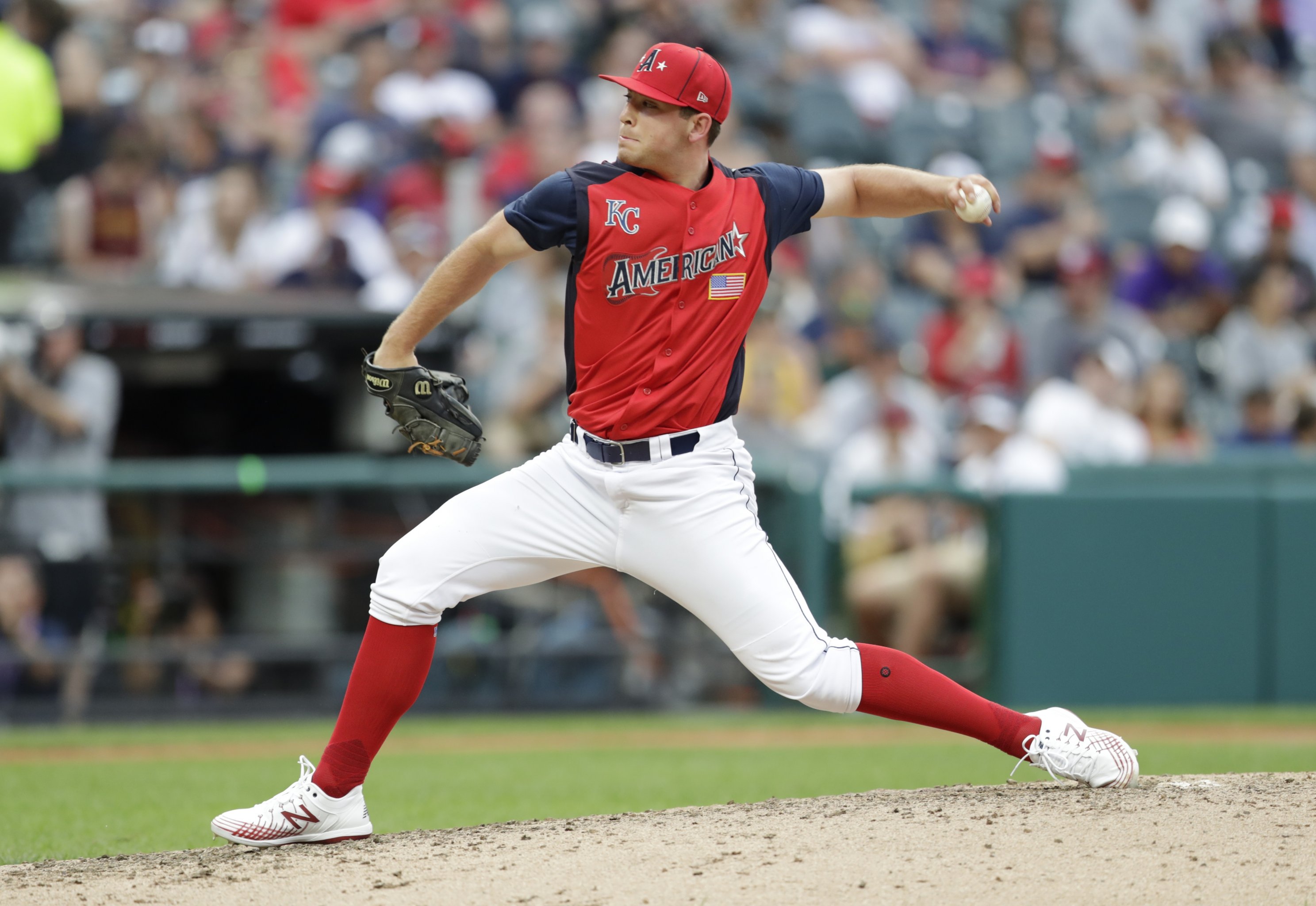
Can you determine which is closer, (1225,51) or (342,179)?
(342,179)

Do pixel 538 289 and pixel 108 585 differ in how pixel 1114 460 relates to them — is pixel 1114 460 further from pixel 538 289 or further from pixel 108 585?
pixel 108 585

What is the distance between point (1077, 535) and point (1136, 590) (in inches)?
16.0

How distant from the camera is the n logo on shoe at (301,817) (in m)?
3.97

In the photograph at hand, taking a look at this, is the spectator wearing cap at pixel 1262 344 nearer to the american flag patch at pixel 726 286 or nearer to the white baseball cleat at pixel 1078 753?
the white baseball cleat at pixel 1078 753

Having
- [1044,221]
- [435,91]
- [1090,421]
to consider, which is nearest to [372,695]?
[1090,421]

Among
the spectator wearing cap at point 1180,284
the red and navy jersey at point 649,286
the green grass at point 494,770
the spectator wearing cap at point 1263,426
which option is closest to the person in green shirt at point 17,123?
the green grass at point 494,770

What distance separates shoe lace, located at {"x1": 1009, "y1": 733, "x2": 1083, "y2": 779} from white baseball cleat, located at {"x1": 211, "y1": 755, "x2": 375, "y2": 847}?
1722mm

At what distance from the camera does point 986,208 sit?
3.93 meters

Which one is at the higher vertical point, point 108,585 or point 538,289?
point 538,289

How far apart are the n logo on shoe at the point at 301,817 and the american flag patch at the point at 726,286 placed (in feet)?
5.32

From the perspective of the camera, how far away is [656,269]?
12.5ft

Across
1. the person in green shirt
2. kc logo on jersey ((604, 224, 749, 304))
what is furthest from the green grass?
the person in green shirt

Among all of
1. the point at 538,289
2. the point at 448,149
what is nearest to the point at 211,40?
the point at 448,149

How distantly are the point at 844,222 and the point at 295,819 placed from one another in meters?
7.90
